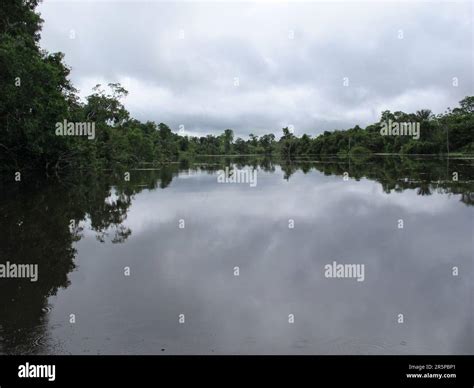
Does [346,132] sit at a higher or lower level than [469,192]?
higher

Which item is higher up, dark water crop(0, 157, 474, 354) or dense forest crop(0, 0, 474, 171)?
dense forest crop(0, 0, 474, 171)

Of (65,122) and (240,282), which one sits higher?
(65,122)

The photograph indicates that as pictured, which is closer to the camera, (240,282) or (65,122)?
(240,282)

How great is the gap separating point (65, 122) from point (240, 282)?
28611 mm

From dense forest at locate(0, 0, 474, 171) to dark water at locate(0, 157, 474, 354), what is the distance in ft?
50.7

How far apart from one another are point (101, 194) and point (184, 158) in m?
98.1

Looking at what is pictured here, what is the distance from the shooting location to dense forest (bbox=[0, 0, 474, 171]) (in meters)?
31.2

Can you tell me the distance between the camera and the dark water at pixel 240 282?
21.5 feet

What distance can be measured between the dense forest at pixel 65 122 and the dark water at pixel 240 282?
15.5 meters

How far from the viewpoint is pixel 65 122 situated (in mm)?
33938

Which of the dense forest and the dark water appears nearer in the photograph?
the dark water
